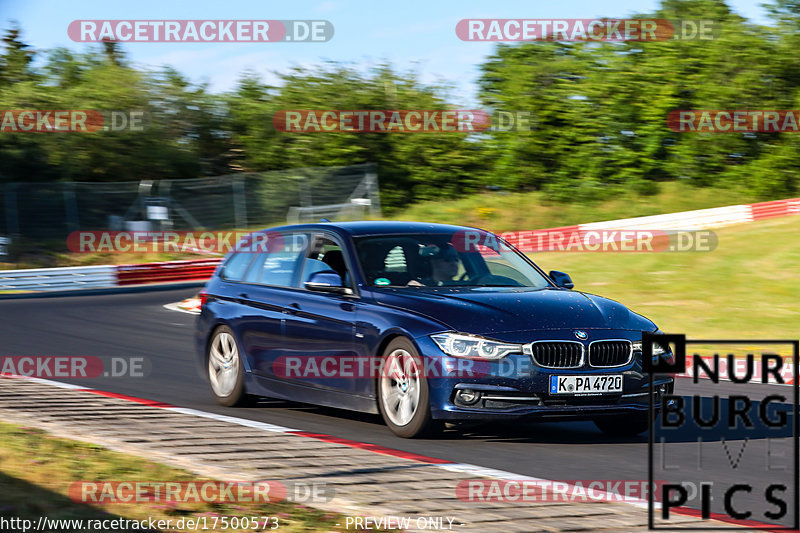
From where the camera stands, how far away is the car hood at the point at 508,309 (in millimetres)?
8328

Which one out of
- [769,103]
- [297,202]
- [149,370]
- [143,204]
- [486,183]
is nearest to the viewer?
[149,370]

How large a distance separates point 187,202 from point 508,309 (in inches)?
1130

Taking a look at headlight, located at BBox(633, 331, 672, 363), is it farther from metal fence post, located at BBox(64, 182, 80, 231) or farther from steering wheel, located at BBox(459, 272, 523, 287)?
metal fence post, located at BBox(64, 182, 80, 231)

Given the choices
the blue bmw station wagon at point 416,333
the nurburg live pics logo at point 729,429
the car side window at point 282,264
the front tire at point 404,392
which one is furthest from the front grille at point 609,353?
the car side window at point 282,264

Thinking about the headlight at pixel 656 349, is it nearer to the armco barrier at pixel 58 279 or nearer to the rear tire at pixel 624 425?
the rear tire at pixel 624 425

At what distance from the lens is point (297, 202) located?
3847 centimetres

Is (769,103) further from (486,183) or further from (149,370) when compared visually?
(149,370)

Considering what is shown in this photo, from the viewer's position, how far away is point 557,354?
8297 millimetres

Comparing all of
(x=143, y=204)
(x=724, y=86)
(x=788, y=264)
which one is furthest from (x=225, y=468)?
(x=724, y=86)

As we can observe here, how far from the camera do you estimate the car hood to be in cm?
833

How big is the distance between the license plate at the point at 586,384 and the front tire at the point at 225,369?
3.12m

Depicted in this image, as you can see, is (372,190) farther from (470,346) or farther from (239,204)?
(470,346)

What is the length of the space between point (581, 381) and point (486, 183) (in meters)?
38.9

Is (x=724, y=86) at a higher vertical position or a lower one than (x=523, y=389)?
higher
